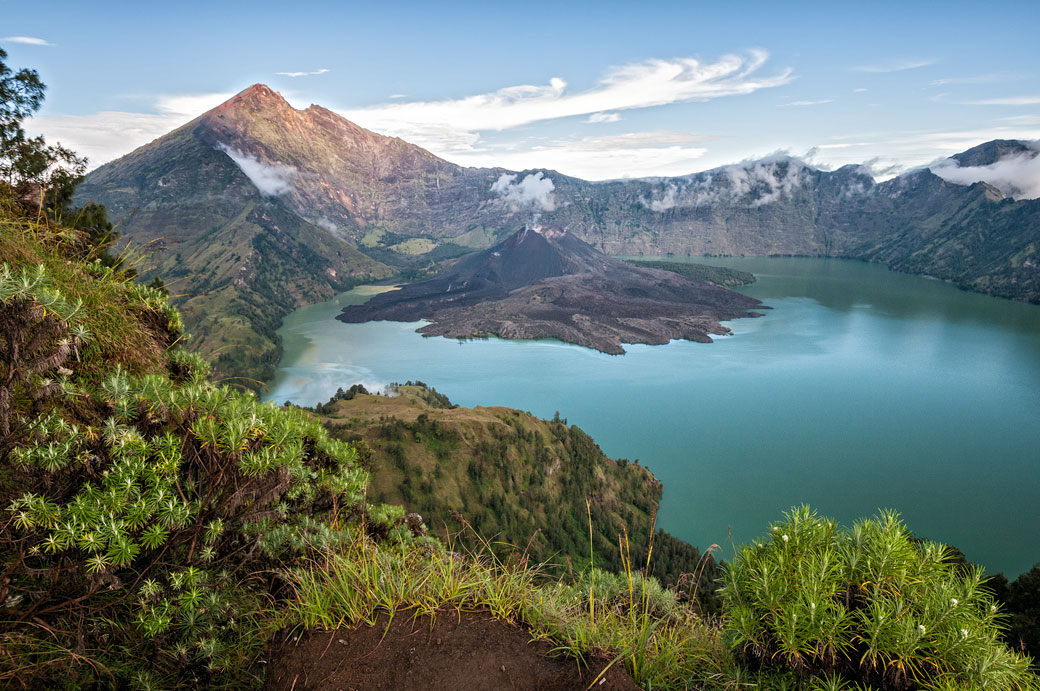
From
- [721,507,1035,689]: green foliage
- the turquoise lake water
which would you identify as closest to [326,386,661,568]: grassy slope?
the turquoise lake water

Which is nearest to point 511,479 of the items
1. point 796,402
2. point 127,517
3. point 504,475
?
point 504,475

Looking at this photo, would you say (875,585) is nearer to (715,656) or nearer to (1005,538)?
(715,656)

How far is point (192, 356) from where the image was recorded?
5859 mm

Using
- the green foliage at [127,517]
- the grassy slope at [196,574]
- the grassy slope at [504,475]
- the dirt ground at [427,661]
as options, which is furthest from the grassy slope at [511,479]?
the dirt ground at [427,661]

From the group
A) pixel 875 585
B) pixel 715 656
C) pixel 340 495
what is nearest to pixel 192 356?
pixel 340 495

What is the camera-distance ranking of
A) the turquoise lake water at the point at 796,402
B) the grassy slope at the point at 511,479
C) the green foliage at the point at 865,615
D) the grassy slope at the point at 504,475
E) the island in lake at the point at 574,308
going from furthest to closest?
the island in lake at the point at 574,308
the turquoise lake water at the point at 796,402
the grassy slope at the point at 504,475
the grassy slope at the point at 511,479
the green foliage at the point at 865,615

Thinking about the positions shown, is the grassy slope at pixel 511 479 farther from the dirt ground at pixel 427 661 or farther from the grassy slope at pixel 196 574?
the dirt ground at pixel 427 661

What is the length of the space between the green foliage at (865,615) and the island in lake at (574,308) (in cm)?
10526

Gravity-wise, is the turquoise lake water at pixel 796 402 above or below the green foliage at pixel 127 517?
below

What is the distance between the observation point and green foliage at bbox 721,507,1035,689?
8.01ft

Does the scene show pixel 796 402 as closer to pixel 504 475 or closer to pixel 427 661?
pixel 504 475

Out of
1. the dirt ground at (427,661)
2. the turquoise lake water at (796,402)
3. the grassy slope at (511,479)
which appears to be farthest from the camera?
the turquoise lake water at (796,402)

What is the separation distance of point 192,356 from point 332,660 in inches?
175

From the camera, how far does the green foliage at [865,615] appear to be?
244 cm
